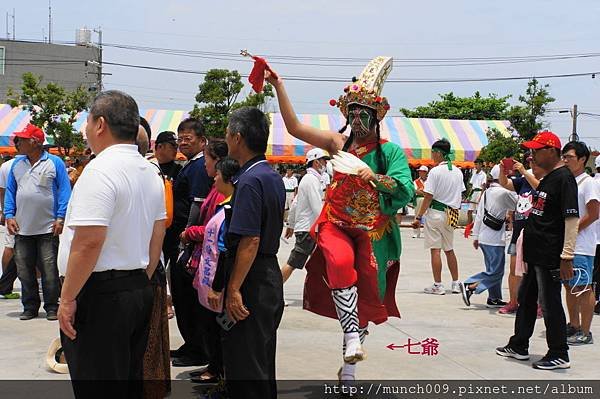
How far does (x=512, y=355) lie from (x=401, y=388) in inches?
58.6

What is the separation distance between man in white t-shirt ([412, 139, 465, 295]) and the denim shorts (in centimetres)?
295

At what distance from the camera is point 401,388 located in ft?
18.2

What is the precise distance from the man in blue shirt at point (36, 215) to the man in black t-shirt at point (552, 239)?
4.80m

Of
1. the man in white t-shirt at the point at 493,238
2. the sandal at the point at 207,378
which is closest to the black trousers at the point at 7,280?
the sandal at the point at 207,378

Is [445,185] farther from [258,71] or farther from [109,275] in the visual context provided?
[109,275]

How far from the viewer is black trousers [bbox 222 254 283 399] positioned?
401cm

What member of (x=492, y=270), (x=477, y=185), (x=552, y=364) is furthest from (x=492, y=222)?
(x=477, y=185)

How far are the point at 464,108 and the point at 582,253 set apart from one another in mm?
51314

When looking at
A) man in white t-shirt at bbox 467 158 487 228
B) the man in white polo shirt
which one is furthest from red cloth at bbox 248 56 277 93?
man in white t-shirt at bbox 467 158 487 228

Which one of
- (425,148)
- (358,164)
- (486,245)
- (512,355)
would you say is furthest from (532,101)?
(358,164)

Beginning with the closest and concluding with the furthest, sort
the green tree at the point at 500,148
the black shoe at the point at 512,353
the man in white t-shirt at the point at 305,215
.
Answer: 1. the black shoe at the point at 512,353
2. the man in white t-shirt at the point at 305,215
3. the green tree at the point at 500,148

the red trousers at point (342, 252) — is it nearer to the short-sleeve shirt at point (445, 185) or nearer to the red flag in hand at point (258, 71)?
the red flag in hand at point (258, 71)

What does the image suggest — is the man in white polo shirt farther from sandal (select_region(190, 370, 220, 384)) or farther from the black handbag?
the black handbag

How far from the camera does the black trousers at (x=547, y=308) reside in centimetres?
609
